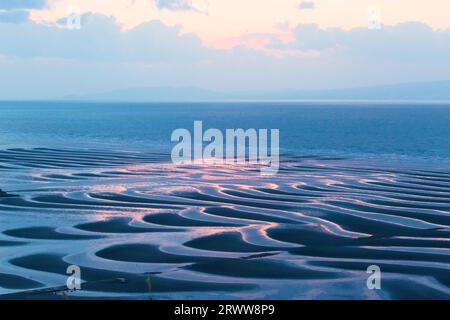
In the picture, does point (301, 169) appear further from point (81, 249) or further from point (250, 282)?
point (250, 282)

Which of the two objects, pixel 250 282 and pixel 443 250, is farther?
pixel 443 250

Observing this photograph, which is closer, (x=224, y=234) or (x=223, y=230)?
(x=224, y=234)

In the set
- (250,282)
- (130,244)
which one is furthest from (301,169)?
(250,282)
